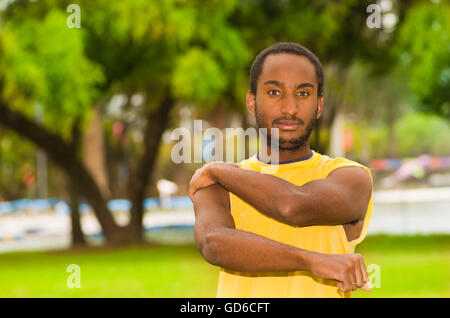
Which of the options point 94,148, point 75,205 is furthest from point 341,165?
point 94,148

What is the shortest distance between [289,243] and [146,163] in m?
15.2

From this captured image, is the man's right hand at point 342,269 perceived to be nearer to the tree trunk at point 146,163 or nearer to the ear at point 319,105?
the ear at point 319,105

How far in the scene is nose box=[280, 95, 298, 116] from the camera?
185cm

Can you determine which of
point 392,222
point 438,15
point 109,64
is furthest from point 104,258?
point 392,222

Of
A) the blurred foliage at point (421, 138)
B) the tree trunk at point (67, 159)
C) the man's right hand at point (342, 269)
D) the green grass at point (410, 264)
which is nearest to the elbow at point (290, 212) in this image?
the man's right hand at point (342, 269)

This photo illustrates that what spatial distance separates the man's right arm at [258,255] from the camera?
1.68 metres

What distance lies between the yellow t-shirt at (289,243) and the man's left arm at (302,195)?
0.06 meters

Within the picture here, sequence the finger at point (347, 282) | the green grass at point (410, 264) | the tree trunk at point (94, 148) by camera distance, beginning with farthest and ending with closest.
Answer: the tree trunk at point (94, 148) < the green grass at point (410, 264) < the finger at point (347, 282)

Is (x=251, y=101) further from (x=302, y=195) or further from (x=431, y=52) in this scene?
(x=431, y=52)

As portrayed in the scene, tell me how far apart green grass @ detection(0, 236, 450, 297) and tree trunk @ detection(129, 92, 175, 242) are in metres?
0.84

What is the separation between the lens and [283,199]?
1.82m

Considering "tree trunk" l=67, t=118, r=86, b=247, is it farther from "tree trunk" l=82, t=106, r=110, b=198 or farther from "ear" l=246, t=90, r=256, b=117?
"ear" l=246, t=90, r=256, b=117

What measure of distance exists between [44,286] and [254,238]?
34.9 ft

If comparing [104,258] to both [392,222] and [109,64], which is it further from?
[392,222]
